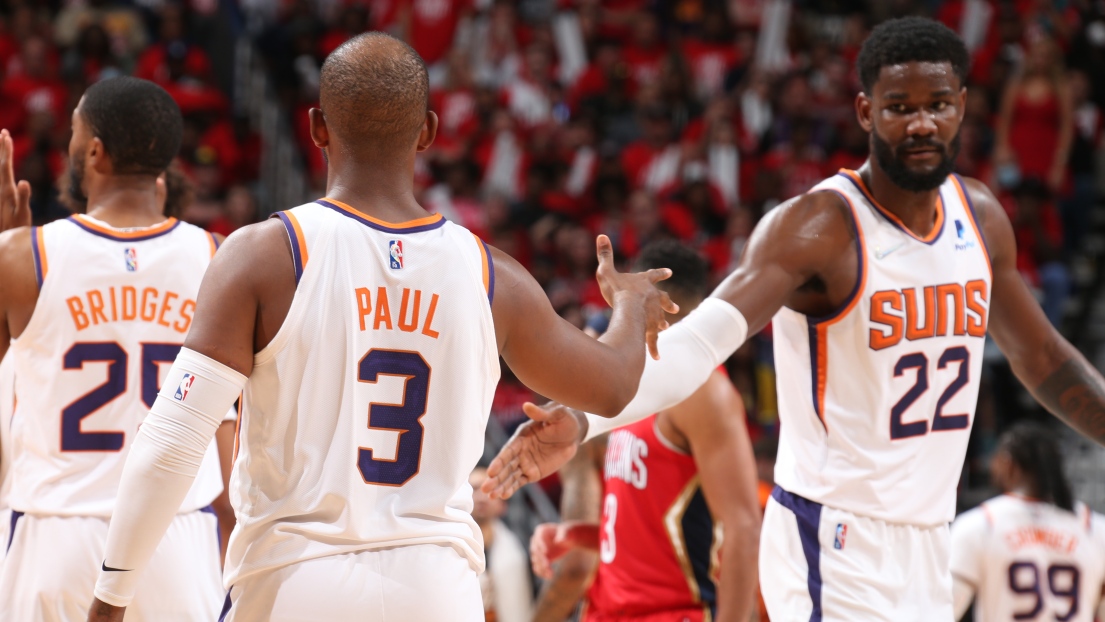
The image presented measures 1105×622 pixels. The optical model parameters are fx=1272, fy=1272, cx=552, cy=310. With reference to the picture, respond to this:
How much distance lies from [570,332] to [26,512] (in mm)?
2104

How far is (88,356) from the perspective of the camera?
402 centimetres

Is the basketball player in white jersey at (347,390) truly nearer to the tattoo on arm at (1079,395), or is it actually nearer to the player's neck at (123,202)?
the player's neck at (123,202)

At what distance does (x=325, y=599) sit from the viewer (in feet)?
8.98

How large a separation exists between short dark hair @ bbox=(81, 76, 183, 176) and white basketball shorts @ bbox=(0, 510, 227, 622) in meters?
1.18

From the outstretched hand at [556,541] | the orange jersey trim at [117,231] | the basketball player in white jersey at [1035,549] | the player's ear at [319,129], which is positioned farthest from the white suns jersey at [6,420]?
the basketball player in white jersey at [1035,549]

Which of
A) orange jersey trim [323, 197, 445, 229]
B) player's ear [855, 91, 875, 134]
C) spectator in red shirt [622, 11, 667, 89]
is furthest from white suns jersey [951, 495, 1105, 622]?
spectator in red shirt [622, 11, 667, 89]

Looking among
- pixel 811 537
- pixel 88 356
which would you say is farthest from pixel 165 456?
pixel 811 537

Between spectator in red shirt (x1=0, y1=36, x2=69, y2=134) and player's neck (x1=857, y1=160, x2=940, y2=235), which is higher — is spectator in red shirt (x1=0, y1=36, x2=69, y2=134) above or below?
below

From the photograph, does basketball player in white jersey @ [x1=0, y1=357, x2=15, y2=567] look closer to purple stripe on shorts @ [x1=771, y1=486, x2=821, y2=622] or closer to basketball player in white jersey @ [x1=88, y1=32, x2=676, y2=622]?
basketball player in white jersey @ [x1=88, y1=32, x2=676, y2=622]

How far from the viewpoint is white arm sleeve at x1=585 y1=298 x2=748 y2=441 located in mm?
3758

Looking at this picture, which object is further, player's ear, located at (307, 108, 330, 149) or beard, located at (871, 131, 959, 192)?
beard, located at (871, 131, 959, 192)

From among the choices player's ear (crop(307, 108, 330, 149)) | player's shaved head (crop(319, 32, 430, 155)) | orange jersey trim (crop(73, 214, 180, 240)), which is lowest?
orange jersey trim (crop(73, 214, 180, 240))

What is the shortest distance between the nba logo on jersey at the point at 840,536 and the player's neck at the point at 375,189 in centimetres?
178

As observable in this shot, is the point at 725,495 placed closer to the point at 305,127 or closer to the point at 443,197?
the point at 443,197
